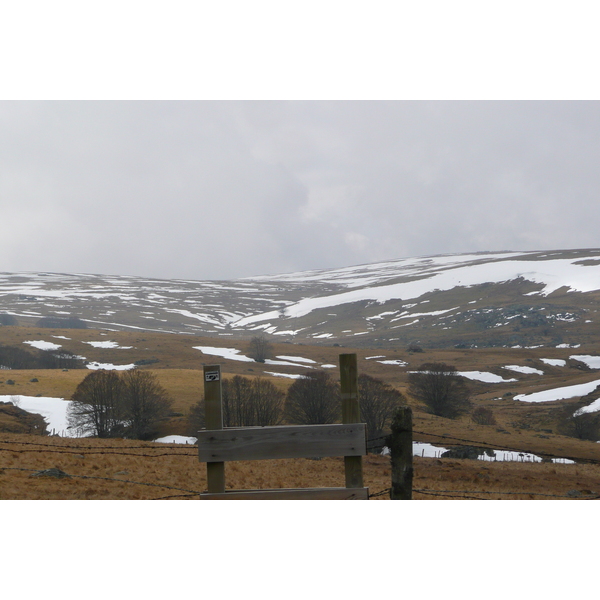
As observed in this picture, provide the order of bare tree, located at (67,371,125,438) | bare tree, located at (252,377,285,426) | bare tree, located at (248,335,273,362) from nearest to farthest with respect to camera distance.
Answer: bare tree, located at (252,377,285,426), bare tree, located at (67,371,125,438), bare tree, located at (248,335,273,362)

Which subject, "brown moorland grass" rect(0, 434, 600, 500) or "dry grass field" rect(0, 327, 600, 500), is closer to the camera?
"brown moorland grass" rect(0, 434, 600, 500)

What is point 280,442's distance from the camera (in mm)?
6855

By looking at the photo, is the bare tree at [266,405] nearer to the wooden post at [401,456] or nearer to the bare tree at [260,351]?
the wooden post at [401,456]

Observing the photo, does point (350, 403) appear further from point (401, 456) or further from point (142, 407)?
point (142, 407)

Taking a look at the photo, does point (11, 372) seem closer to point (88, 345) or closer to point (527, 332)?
point (88, 345)

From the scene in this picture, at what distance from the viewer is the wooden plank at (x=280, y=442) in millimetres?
6820

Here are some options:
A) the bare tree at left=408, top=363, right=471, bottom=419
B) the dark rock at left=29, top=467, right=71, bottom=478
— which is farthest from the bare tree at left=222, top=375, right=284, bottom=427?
the dark rock at left=29, top=467, right=71, bottom=478

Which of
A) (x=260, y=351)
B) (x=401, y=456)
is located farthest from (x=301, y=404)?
(x=260, y=351)

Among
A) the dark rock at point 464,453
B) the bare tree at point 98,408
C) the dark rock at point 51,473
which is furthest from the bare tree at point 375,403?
the dark rock at point 51,473

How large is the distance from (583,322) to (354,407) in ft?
632

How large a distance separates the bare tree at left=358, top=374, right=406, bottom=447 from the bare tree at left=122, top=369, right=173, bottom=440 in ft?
65.5

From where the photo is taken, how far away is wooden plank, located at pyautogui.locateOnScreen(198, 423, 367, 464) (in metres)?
6.82

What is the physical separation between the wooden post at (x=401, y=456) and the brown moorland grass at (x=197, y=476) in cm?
160

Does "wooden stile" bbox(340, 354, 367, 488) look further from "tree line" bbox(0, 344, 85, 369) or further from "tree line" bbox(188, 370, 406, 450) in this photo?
"tree line" bbox(0, 344, 85, 369)
